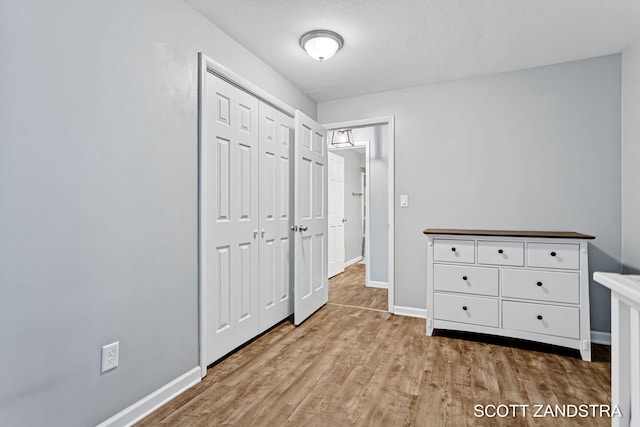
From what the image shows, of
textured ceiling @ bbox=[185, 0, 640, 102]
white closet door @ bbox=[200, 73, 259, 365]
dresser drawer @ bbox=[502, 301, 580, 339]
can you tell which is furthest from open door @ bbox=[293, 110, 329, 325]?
dresser drawer @ bbox=[502, 301, 580, 339]

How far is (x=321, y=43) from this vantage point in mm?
2277

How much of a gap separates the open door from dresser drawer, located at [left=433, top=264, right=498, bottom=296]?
47.4 inches

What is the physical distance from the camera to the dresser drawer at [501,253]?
2.48 meters

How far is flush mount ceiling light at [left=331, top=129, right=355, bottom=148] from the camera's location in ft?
15.8

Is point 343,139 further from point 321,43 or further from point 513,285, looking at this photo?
point 513,285

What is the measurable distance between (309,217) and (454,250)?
138cm

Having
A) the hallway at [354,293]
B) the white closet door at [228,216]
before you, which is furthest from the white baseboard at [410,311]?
the white closet door at [228,216]

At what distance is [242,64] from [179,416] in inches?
92.1

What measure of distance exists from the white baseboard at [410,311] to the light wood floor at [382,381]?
1.12 ft

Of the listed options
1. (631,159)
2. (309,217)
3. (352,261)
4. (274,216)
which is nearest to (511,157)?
(631,159)

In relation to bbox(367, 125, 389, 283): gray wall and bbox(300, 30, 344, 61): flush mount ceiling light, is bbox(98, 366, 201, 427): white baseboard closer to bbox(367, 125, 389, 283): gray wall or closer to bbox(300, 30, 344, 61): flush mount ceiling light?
bbox(300, 30, 344, 61): flush mount ceiling light

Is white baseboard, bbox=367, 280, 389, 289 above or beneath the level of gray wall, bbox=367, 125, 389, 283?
beneath

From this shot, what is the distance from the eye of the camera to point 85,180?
140cm

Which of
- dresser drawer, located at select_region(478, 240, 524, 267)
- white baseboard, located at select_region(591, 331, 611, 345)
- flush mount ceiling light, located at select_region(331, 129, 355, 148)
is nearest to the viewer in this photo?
dresser drawer, located at select_region(478, 240, 524, 267)
